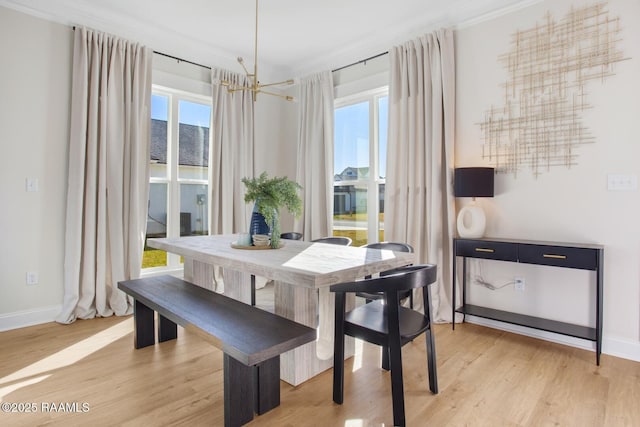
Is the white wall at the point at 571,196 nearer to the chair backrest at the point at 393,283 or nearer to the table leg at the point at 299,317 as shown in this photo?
the chair backrest at the point at 393,283

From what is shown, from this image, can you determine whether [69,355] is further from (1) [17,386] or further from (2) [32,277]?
(2) [32,277]

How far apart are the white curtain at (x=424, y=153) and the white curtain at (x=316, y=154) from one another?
92cm

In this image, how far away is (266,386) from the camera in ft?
6.22

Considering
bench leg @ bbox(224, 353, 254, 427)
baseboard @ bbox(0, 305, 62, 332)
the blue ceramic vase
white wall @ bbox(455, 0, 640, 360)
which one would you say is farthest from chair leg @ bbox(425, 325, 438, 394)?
baseboard @ bbox(0, 305, 62, 332)

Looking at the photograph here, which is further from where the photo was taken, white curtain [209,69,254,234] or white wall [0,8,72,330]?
white curtain [209,69,254,234]

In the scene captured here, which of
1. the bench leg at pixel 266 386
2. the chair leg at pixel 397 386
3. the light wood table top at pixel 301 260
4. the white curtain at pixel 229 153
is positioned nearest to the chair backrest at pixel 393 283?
the light wood table top at pixel 301 260

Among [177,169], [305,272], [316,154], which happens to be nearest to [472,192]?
[305,272]

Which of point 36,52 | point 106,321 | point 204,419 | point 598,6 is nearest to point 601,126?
point 598,6

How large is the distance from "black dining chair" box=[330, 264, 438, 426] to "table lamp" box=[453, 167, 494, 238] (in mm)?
1275

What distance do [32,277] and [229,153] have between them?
2.31m

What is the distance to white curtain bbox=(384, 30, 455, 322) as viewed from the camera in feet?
10.9

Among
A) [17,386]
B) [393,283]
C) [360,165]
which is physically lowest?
[17,386]

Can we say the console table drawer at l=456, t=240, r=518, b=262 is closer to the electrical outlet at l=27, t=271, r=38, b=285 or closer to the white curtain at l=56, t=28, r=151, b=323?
the white curtain at l=56, t=28, r=151, b=323

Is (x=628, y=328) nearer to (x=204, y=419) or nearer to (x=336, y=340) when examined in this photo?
(x=336, y=340)
